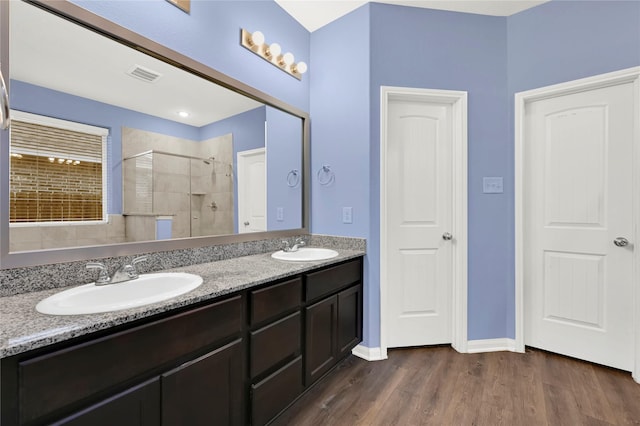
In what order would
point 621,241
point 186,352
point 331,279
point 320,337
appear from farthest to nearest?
1. point 621,241
2. point 331,279
3. point 320,337
4. point 186,352

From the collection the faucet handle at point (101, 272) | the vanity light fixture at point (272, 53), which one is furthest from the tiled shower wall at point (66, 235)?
the vanity light fixture at point (272, 53)

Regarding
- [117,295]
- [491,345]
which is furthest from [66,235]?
[491,345]

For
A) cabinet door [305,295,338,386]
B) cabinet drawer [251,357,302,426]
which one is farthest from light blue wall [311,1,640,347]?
cabinet drawer [251,357,302,426]

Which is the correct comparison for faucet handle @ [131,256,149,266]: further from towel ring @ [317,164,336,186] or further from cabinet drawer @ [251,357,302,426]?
towel ring @ [317,164,336,186]

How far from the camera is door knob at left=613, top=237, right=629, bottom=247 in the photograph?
6.61 ft

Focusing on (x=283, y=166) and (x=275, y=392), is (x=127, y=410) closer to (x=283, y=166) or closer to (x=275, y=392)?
(x=275, y=392)

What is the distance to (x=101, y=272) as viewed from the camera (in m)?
1.23

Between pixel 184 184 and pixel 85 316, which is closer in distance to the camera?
pixel 85 316

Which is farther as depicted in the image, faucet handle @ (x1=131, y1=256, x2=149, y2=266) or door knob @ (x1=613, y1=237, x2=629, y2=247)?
door knob @ (x1=613, y1=237, x2=629, y2=247)

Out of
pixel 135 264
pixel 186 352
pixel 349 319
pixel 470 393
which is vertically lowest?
pixel 470 393

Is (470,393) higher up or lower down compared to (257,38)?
lower down

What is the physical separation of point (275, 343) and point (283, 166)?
137 centimetres

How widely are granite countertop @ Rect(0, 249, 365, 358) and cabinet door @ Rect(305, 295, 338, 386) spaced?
322mm

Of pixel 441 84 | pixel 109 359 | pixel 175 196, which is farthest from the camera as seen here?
pixel 441 84
